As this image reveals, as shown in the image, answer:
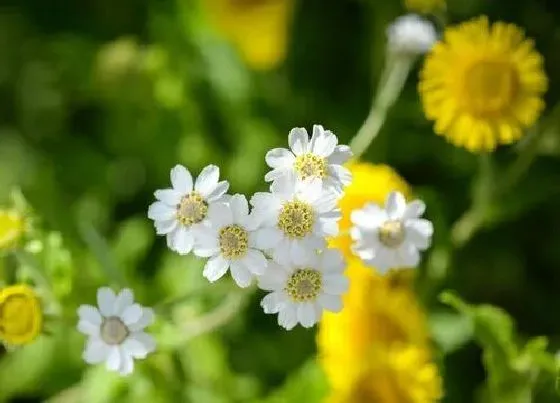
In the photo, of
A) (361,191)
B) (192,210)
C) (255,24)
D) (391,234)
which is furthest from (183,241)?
(255,24)

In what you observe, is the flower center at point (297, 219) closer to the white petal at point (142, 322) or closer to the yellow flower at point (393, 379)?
the white petal at point (142, 322)

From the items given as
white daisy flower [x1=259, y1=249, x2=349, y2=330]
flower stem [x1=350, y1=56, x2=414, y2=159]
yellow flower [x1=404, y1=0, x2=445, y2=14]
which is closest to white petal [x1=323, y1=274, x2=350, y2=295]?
white daisy flower [x1=259, y1=249, x2=349, y2=330]

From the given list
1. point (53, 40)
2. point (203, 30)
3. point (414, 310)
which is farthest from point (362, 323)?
point (53, 40)

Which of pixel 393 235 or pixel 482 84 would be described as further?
pixel 482 84

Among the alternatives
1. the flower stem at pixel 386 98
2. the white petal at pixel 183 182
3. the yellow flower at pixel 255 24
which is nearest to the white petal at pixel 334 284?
the white petal at pixel 183 182

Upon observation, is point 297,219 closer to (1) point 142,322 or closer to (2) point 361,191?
(1) point 142,322

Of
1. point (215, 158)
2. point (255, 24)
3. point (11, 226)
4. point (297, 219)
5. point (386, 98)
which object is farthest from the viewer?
point (255, 24)
